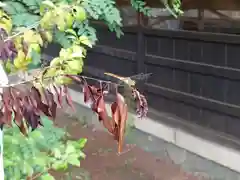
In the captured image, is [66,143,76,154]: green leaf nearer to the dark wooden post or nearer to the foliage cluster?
the foliage cluster

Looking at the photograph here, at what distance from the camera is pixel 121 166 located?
170 inches

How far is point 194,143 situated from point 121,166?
2.80 ft

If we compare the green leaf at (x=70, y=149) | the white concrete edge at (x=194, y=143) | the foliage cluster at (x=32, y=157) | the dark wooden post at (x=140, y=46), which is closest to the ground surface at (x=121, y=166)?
the white concrete edge at (x=194, y=143)

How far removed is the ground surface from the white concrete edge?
26 centimetres

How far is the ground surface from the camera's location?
4078 mm

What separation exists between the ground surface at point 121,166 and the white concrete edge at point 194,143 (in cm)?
26

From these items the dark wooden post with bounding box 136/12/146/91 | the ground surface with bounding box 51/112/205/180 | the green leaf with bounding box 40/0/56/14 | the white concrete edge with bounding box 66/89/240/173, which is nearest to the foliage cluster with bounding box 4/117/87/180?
the green leaf with bounding box 40/0/56/14

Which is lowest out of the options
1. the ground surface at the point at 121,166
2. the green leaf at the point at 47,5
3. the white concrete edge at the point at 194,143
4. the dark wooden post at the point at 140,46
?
the ground surface at the point at 121,166

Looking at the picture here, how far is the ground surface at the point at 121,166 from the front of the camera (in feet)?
13.4

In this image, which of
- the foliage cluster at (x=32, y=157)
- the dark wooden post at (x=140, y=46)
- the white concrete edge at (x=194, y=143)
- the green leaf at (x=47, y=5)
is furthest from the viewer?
the dark wooden post at (x=140, y=46)

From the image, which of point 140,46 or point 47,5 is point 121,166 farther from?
point 47,5

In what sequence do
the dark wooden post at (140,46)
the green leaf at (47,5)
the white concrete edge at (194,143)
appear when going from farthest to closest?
1. the dark wooden post at (140,46)
2. the white concrete edge at (194,143)
3. the green leaf at (47,5)

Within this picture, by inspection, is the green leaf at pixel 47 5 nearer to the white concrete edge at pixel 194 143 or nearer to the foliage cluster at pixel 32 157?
the foliage cluster at pixel 32 157

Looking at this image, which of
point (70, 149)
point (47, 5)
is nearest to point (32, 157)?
point (70, 149)
